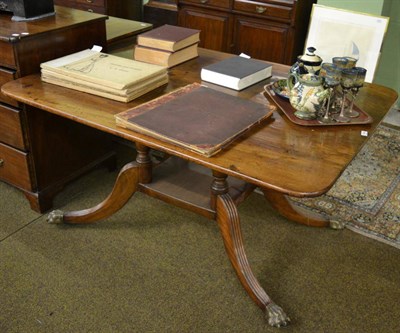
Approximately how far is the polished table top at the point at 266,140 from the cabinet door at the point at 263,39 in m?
1.43

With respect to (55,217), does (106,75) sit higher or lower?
higher

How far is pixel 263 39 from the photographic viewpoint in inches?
119

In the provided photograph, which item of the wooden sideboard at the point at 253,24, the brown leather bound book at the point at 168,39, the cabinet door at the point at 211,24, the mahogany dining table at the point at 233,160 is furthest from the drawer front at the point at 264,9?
the brown leather bound book at the point at 168,39

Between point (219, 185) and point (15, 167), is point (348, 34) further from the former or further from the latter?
point (15, 167)

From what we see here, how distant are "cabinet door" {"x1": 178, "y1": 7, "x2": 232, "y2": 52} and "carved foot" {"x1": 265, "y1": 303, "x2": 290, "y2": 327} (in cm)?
215

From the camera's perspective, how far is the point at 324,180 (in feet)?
3.51

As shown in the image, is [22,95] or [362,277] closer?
[22,95]

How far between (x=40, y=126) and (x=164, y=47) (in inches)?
21.8

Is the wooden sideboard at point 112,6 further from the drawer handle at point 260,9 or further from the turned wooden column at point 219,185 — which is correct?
the turned wooden column at point 219,185

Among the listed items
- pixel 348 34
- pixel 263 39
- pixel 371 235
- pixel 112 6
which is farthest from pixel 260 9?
pixel 371 235

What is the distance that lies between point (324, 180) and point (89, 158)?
125cm

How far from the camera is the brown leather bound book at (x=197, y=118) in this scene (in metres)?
1.17

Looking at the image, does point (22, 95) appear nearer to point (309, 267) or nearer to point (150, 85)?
point (150, 85)

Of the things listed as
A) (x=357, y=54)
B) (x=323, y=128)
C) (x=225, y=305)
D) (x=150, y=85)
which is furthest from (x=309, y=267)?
(x=357, y=54)
